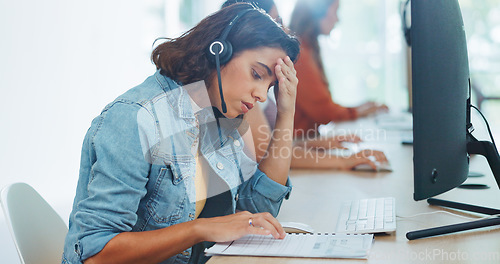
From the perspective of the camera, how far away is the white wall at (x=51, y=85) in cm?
199

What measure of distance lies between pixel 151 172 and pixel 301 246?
301mm

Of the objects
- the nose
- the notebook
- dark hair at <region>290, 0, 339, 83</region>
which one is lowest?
the notebook

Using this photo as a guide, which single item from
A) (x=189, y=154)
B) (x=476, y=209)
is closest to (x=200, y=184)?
(x=189, y=154)

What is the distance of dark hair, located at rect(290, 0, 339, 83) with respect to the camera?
204 cm

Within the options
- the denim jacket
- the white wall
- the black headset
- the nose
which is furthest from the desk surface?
the white wall

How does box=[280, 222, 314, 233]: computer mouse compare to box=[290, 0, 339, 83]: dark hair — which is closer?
box=[280, 222, 314, 233]: computer mouse

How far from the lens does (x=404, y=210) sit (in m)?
1.06

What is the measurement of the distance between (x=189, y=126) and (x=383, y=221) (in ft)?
1.44

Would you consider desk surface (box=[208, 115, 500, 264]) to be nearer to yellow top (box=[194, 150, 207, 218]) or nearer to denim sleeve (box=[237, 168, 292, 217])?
denim sleeve (box=[237, 168, 292, 217])

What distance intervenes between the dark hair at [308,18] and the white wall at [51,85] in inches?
47.7

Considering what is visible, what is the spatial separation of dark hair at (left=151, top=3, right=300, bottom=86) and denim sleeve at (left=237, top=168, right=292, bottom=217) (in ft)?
0.98

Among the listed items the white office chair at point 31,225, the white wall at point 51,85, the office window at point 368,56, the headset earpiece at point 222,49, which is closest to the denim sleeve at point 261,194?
the headset earpiece at point 222,49

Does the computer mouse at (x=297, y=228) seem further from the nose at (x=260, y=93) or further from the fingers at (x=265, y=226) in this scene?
the nose at (x=260, y=93)

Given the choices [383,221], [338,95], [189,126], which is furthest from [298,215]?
[338,95]
